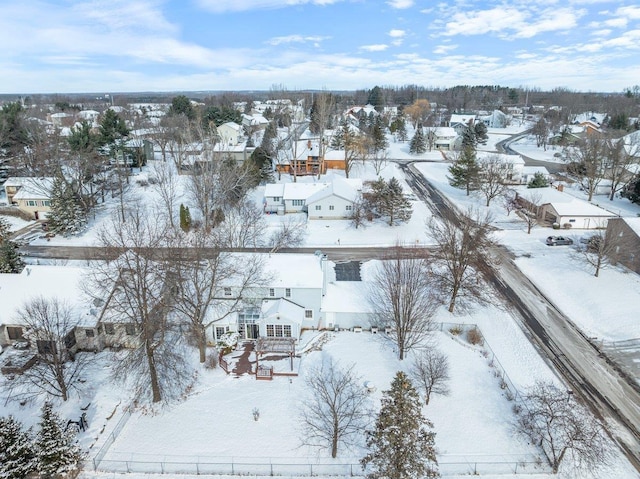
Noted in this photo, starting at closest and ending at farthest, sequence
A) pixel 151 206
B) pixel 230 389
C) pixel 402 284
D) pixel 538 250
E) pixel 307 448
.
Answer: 1. pixel 307 448
2. pixel 230 389
3. pixel 402 284
4. pixel 538 250
5. pixel 151 206

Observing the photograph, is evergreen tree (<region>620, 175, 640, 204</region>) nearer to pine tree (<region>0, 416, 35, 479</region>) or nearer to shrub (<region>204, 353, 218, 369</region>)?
shrub (<region>204, 353, 218, 369</region>)

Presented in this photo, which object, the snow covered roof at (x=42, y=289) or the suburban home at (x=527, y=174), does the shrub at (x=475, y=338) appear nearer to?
the snow covered roof at (x=42, y=289)

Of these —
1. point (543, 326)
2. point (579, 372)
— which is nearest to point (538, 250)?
point (543, 326)

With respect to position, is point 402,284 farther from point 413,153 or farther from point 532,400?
point 413,153

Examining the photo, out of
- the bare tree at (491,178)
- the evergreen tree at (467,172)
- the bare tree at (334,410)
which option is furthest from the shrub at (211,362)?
the evergreen tree at (467,172)

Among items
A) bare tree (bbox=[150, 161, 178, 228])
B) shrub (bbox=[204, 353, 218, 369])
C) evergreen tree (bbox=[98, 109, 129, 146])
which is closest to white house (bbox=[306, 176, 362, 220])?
bare tree (bbox=[150, 161, 178, 228])

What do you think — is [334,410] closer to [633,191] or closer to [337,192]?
[337,192]

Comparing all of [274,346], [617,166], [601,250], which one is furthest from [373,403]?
[617,166]
